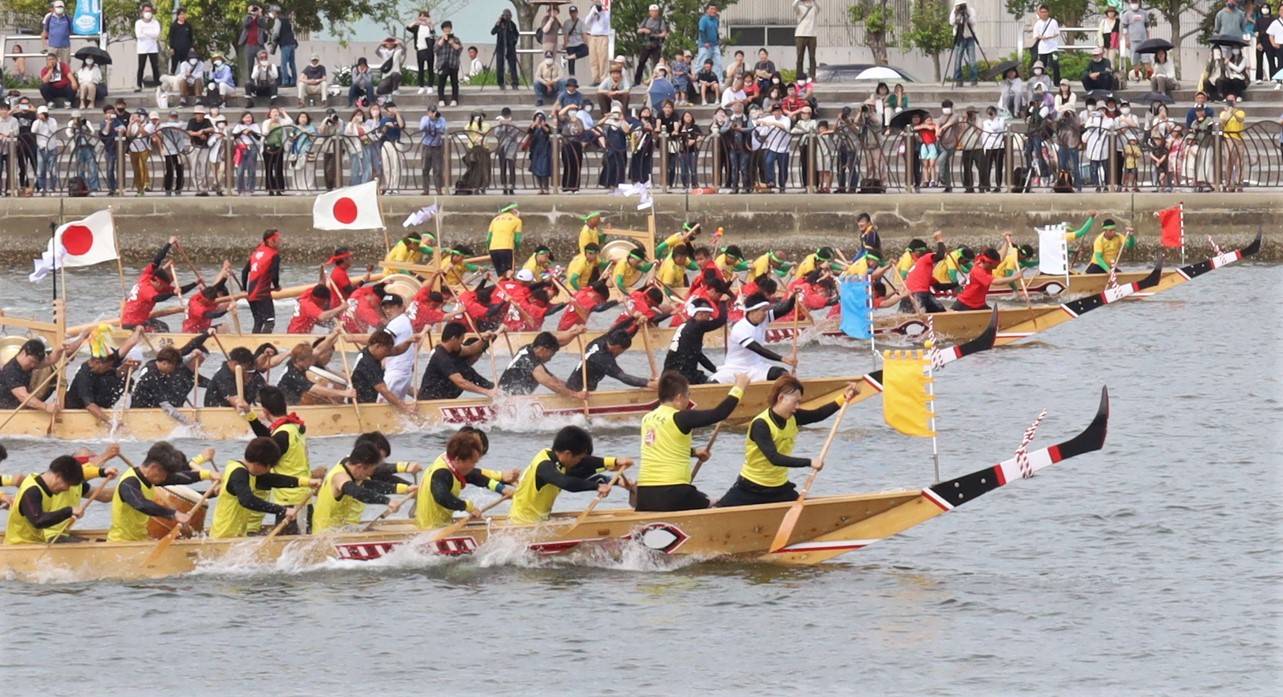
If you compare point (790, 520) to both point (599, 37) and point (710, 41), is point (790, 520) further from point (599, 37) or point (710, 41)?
point (599, 37)

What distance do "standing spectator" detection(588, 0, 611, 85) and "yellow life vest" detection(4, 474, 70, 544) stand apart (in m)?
27.9

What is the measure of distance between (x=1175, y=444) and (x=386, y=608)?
34.2ft

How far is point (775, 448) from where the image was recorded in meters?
17.2

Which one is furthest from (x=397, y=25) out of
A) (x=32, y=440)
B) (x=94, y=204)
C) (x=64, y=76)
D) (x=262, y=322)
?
(x=32, y=440)

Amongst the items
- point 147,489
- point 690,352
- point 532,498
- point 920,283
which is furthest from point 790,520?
point 920,283

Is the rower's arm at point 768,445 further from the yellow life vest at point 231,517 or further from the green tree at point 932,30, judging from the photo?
the green tree at point 932,30

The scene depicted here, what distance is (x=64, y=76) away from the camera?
42.1 metres

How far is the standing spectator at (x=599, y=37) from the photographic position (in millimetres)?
44031

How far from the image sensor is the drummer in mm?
17062

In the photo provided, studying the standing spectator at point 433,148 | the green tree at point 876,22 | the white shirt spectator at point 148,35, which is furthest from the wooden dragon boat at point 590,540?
the green tree at point 876,22

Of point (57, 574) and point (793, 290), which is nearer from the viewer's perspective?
point (57, 574)

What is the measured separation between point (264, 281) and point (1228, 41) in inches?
802

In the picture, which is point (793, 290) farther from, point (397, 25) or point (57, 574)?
point (397, 25)

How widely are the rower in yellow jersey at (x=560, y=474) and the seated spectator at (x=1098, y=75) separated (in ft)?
84.2
